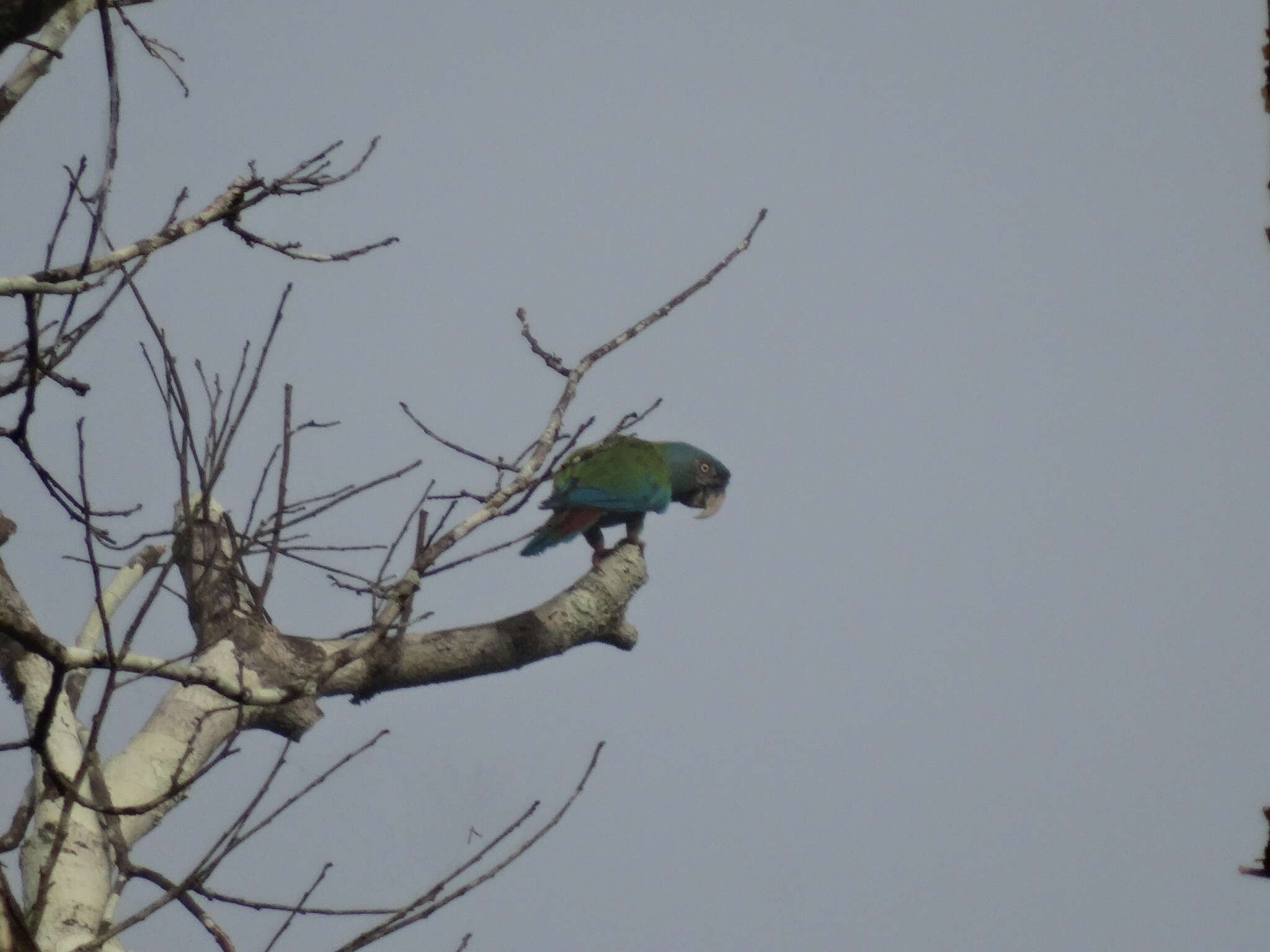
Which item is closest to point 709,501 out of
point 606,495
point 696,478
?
point 696,478

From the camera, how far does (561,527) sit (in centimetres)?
624

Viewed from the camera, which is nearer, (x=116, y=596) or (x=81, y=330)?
(x=81, y=330)

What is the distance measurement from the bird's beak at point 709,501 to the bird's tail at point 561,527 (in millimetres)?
1890

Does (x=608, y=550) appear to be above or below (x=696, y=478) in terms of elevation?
below

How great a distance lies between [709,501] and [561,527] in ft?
6.73

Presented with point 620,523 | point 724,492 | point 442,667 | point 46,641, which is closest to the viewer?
point 46,641

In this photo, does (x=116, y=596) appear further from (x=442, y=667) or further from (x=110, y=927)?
(x=110, y=927)

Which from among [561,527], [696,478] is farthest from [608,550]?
[696,478]

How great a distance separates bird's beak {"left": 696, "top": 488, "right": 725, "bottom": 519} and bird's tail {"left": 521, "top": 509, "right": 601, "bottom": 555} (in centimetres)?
189

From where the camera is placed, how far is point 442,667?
371cm

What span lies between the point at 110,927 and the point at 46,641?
4.11 ft

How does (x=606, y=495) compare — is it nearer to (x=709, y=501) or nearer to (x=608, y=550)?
(x=608, y=550)

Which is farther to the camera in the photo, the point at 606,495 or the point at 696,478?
the point at 696,478

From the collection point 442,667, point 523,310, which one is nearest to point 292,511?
point 442,667
